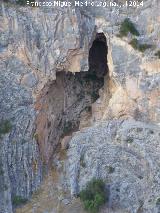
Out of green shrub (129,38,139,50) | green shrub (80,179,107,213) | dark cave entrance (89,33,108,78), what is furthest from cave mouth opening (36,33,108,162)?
green shrub (80,179,107,213)

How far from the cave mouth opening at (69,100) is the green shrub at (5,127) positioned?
2186mm

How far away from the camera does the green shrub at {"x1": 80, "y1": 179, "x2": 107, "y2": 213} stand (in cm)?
3825

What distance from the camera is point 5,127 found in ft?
130

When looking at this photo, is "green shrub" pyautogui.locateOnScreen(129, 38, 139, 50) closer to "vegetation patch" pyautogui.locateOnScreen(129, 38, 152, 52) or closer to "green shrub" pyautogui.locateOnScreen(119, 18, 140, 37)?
"vegetation patch" pyautogui.locateOnScreen(129, 38, 152, 52)

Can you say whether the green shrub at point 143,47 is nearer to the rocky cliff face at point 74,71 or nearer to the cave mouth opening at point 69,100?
the rocky cliff face at point 74,71

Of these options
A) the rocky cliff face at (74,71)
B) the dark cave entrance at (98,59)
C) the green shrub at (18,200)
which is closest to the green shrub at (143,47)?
the rocky cliff face at (74,71)

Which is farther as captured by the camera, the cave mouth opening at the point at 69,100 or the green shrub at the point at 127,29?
the cave mouth opening at the point at 69,100

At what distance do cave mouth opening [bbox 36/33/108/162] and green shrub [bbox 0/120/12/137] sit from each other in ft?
7.17

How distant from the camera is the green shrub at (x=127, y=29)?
40.6 meters

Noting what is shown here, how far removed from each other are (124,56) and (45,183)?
8713mm

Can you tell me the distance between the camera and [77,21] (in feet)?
134

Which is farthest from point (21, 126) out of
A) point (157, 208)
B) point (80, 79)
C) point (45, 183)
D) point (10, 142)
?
point (157, 208)

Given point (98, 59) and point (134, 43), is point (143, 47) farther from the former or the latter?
point (98, 59)

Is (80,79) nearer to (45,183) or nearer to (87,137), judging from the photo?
(87,137)
